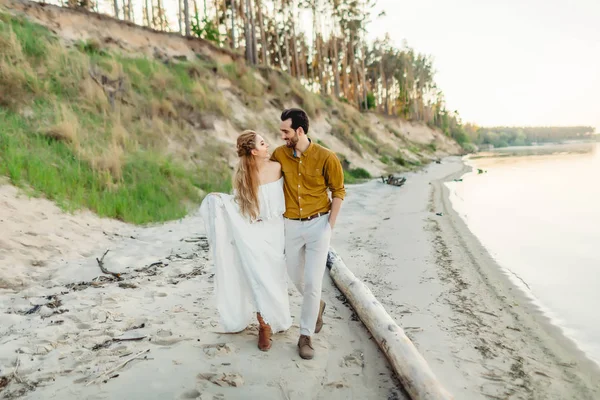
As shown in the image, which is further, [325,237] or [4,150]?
[4,150]

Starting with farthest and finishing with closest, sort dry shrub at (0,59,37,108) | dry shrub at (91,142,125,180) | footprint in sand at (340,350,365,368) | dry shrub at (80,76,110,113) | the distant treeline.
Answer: the distant treeline, dry shrub at (80,76,110,113), dry shrub at (0,59,37,108), dry shrub at (91,142,125,180), footprint in sand at (340,350,365,368)

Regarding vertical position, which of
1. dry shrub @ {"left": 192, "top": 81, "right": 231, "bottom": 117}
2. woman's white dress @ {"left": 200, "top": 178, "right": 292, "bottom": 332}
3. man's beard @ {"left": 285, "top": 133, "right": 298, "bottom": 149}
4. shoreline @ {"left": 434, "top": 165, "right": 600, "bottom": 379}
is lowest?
shoreline @ {"left": 434, "top": 165, "right": 600, "bottom": 379}

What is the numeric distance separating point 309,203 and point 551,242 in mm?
7663

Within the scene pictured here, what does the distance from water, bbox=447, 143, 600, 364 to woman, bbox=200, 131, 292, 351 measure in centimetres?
329

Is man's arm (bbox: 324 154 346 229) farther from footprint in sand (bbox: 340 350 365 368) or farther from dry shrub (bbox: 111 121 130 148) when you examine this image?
dry shrub (bbox: 111 121 130 148)

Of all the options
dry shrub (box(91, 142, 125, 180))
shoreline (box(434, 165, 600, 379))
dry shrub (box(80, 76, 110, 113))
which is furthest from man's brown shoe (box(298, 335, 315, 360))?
dry shrub (box(80, 76, 110, 113))

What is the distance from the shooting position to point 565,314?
5086mm

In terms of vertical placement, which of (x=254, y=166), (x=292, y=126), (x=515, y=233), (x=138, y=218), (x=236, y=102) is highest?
(x=236, y=102)

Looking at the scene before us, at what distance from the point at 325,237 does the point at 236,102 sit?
1558cm

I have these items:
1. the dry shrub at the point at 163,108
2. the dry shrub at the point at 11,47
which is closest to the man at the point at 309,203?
the dry shrub at the point at 163,108

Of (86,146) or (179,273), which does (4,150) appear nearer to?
(86,146)

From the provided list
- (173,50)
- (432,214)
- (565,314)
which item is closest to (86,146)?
(432,214)

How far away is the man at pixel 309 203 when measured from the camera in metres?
3.61

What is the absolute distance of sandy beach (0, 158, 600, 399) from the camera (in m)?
3.06
